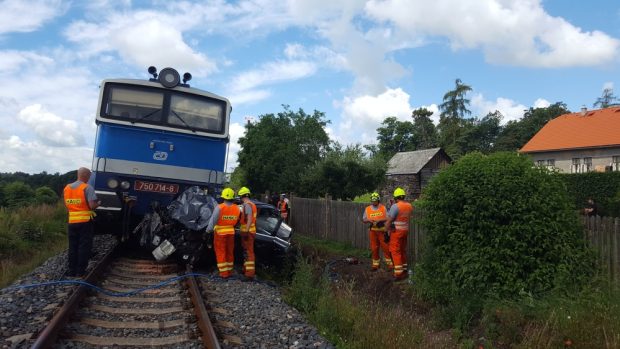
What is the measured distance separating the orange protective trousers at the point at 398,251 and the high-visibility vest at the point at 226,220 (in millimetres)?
2837

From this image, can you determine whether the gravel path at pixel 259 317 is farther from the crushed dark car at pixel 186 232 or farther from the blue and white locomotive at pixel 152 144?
the blue and white locomotive at pixel 152 144

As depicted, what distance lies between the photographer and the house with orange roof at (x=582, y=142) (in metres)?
40.4

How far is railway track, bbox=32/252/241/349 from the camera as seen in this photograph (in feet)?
Result: 15.9

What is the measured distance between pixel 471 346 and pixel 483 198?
6.97 ft

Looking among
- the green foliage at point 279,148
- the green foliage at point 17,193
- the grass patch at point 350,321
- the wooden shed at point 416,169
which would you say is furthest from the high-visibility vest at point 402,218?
the wooden shed at point 416,169

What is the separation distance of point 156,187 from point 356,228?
572cm

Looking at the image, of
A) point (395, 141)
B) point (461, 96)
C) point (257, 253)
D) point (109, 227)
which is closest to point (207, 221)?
point (257, 253)

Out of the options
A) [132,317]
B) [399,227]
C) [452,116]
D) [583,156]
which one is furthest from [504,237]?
[452,116]

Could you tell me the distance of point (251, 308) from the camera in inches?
252

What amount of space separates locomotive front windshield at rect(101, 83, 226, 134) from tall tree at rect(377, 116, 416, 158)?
2734 inches

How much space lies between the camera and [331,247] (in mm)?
13812

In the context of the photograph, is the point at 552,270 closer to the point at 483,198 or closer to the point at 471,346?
the point at 483,198

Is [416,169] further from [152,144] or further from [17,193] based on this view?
[152,144]

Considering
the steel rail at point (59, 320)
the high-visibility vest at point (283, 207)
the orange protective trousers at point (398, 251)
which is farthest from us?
the high-visibility vest at point (283, 207)
